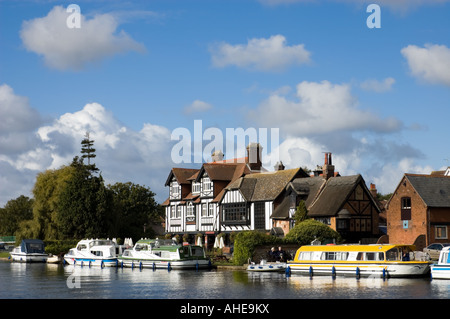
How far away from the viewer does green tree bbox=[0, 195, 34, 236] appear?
452 feet

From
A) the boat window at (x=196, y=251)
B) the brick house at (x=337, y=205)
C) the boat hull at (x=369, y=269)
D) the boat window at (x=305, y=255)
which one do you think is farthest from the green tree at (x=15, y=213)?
the boat hull at (x=369, y=269)

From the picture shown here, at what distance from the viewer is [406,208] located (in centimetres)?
6169

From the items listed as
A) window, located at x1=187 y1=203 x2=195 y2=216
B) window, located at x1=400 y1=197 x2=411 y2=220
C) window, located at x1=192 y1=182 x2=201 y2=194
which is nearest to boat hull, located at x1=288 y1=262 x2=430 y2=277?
window, located at x1=400 y1=197 x2=411 y2=220

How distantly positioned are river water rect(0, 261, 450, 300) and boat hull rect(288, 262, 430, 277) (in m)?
0.55

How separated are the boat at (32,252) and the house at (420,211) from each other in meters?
36.9

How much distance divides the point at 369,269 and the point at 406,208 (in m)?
21.8

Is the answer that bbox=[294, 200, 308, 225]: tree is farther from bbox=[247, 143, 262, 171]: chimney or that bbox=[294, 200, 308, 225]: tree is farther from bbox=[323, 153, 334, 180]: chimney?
bbox=[247, 143, 262, 171]: chimney

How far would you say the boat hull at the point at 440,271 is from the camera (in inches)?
1526

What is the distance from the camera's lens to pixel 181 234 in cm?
8462

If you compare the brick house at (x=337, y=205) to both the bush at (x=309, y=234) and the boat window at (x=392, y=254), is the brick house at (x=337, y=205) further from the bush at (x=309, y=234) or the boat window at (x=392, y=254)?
the boat window at (x=392, y=254)

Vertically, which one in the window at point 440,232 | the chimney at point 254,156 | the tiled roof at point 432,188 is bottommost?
the window at point 440,232

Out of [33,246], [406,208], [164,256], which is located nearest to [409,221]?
[406,208]
